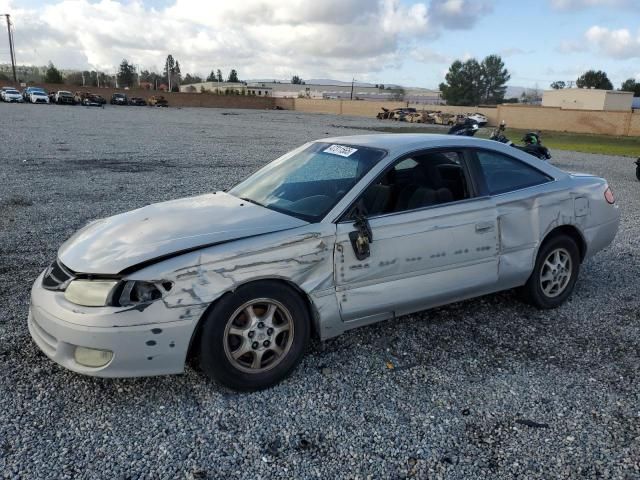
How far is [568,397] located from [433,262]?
1204 mm

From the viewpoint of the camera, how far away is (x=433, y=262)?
12.7 ft

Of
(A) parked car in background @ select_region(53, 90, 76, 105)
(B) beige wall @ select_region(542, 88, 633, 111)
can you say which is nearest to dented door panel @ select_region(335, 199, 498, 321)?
(A) parked car in background @ select_region(53, 90, 76, 105)

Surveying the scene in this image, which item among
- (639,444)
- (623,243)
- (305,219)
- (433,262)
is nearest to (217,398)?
(305,219)

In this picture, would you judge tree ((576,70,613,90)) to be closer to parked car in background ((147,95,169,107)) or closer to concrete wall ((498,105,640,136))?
concrete wall ((498,105,640,136))

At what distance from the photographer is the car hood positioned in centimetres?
316

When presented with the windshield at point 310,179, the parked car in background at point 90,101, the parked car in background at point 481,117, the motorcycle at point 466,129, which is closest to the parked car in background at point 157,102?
the parked car in background at point 90,101

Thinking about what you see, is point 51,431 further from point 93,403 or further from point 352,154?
point 352,154

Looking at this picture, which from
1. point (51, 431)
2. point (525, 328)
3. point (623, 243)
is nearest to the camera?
point (51, 431)

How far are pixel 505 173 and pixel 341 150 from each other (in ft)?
4.45

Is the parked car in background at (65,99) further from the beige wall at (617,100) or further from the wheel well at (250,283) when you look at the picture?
the wheel well at (250,283)

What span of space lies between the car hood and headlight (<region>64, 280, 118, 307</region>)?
0.08m

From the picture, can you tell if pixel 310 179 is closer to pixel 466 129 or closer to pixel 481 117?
pixel 466 129

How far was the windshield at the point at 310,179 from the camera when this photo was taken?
374 centimetres

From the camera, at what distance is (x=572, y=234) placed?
15.8ft
